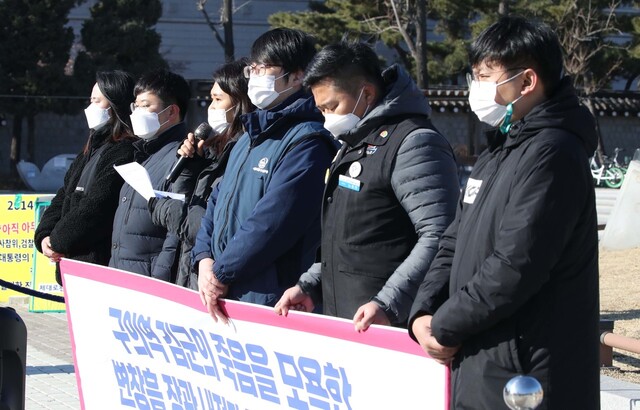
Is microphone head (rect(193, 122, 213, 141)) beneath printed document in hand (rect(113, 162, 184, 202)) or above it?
above

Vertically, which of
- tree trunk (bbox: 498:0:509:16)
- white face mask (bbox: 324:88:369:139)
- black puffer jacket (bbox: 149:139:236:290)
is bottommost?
tree trunk (bbox: 498:0:509:16)

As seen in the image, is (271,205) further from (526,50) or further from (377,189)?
(526,50)

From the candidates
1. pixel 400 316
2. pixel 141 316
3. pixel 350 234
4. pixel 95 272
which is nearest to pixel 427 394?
pixel 400 316

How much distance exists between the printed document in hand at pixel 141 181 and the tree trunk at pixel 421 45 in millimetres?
32429

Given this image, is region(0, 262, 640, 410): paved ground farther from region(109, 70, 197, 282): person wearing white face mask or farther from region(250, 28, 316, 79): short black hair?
region(250, 28, 316, 79): short black hair

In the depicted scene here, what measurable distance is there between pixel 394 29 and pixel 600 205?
54.3 ft

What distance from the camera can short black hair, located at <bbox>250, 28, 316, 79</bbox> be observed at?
4.88 m

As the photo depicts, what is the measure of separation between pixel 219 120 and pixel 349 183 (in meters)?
1.78

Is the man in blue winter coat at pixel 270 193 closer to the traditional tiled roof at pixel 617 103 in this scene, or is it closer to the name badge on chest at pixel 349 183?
the name badge on chest at pixel 349 183

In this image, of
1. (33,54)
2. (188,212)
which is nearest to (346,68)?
(188,212)

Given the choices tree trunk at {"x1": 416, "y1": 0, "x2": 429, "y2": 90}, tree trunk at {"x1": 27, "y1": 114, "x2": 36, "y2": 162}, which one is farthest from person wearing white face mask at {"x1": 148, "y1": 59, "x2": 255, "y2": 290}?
tree trunk at {"x1": 27, "y1": 114, "x2": 36, "y2": 162}

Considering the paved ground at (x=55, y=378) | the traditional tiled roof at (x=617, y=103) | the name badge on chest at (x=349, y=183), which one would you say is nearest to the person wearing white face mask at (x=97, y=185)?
the paved ground at (x=55, y=378)

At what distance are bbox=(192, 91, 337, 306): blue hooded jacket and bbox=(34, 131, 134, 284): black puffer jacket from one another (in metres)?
1.50

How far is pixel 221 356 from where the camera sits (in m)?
4.44
